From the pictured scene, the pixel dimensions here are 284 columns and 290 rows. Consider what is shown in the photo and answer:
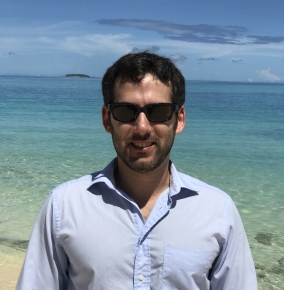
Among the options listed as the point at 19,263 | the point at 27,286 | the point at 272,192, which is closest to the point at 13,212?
the point at 19,263

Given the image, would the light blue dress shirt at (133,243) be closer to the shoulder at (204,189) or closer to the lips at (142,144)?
the shoulder at (204,189)

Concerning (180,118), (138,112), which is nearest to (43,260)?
(138,112)

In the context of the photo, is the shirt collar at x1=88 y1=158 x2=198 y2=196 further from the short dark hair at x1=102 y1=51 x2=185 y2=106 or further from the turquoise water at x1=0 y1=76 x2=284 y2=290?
the turquoise water at x1=0 y1=76 x2=284 y2=290

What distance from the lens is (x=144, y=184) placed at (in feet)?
6.75

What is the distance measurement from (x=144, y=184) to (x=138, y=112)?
34cm

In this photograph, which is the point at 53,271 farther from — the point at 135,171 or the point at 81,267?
the point at 135,171

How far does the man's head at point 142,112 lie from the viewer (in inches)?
77.6

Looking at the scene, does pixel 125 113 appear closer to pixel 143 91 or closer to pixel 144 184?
pixel 143 91

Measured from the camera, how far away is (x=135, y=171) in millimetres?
2012

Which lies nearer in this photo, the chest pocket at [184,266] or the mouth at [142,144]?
the chest pocket at [184,266]

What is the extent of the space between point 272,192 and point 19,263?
590 centimetres

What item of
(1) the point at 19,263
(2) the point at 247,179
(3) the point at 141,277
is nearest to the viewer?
(3) the point at 141,277

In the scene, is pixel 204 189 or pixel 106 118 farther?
pixel 106 118

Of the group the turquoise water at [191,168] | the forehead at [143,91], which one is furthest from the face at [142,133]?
the turquoise water at [191,168]
